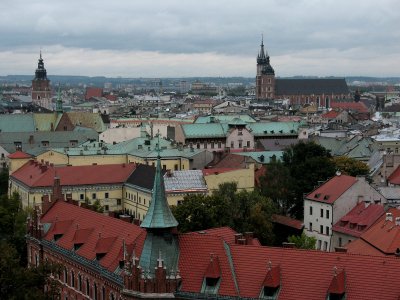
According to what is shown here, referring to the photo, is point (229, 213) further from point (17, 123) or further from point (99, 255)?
point (17, 123)

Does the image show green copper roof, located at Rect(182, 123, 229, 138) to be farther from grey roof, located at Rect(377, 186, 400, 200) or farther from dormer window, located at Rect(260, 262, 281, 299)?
dormer window, located at Rect(260, 262, 281, 299)

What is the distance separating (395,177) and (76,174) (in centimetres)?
4304

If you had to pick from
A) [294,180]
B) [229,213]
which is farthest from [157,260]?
[294,180]

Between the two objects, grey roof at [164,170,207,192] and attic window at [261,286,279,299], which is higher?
attic window at [261,286,279,299]

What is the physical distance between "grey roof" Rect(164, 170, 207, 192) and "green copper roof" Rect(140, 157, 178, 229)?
1874 inches

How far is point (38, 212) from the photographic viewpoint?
73.4 metres

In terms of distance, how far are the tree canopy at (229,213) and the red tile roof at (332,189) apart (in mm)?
5269

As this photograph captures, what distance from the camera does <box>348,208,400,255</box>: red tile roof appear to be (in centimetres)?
6806

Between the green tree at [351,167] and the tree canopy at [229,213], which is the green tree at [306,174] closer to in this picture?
the green tree at [351,167]

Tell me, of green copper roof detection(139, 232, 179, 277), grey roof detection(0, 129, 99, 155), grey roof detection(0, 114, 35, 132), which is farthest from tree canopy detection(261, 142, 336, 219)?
grey roof detection(0, 114, 35, 132)

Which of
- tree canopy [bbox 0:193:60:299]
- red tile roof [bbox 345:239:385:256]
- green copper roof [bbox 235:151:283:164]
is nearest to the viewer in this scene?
tree canopy [bbox 0:193:60:299]

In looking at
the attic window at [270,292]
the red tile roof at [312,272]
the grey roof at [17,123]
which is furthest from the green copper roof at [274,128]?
the attic window at [270,292]

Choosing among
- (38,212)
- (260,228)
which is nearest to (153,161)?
(260,228)

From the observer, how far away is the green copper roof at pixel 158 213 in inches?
1925
